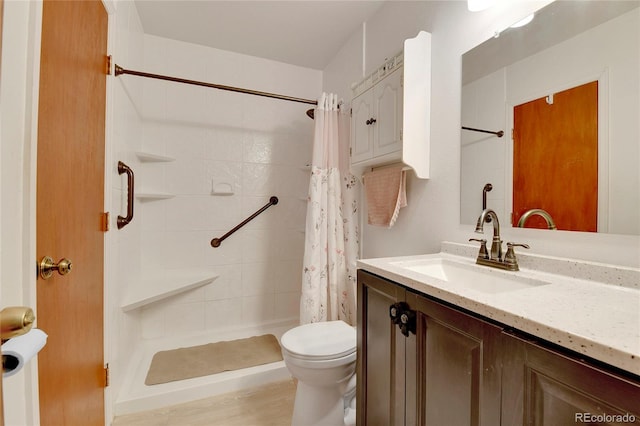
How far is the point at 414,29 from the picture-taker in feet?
5.16

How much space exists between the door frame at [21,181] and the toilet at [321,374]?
893 mm

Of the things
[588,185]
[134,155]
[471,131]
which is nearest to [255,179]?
[134,155]

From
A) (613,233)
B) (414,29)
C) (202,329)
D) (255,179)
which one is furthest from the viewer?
(255,179)

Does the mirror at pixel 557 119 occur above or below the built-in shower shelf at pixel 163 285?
above

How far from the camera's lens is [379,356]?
0.98 meters

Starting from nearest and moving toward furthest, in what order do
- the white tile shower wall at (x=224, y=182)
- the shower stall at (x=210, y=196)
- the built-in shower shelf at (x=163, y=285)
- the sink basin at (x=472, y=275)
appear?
the sink basin at (x=472, y=275), the built-in shower shelf at (x=163, y=285), the shower stall at (x=210, y=196), the white tile shower wall at (x=224, y=182)

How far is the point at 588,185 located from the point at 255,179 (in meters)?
2.24

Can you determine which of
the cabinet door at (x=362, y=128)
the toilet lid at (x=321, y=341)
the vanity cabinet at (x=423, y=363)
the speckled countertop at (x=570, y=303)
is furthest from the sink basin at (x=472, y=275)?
the cabinet door at (x=362, y=128)

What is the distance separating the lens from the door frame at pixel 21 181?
0.65 meters

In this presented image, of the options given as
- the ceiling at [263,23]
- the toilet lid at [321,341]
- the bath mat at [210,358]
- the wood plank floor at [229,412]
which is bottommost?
the wood plank floor at [229,412]

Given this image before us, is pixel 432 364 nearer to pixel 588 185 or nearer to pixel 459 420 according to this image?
pixel 459 420

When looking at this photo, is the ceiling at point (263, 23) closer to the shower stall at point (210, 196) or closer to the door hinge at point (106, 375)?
the shower stall at point (210, 196)

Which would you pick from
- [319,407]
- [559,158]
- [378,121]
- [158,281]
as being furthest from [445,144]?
[158,281]

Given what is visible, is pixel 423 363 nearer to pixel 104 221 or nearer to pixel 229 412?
pixel 229 412
